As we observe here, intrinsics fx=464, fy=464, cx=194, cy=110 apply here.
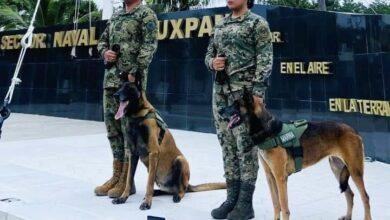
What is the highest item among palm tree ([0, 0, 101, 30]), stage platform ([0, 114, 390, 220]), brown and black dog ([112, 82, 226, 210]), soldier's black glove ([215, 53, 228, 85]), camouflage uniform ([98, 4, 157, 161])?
palm tree ([0, 0, 101, 30])

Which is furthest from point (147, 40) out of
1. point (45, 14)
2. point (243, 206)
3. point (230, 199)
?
point (45, 14)

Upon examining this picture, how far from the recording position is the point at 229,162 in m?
3.74

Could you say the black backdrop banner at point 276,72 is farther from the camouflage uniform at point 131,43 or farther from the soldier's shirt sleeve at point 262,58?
the camouflage uniform at point 131,43

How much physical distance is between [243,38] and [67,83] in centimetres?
939

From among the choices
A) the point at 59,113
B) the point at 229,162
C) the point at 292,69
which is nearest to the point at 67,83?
the point at 59,113

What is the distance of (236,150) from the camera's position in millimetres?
3756

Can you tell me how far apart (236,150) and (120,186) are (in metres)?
1.28

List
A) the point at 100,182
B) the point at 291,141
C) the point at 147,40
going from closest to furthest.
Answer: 1. the point at 291,141
2. the point at 147,40
3. the point at 100,182

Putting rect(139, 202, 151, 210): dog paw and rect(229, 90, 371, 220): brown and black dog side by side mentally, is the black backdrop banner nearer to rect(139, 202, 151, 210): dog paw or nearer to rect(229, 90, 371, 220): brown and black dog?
rect(229, 90, 371, 220): brown and black dog

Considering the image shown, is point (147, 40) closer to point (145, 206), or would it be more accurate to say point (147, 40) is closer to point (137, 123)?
point (137, 123)

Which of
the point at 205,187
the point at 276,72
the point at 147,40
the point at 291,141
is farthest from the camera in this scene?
the point at 276,72

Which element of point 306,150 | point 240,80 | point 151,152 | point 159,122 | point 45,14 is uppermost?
point 45,14

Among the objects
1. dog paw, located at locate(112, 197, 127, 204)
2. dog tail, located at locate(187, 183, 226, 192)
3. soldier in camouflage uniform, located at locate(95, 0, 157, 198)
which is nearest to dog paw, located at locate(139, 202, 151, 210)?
dog paw, located at locate(112, 197, 127, 204)

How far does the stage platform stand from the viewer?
3883 mm
